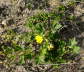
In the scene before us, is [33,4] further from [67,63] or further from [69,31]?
[67,63]

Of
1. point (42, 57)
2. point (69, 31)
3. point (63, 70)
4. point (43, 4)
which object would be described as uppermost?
point (43, 4)

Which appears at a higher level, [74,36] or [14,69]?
[74,36]

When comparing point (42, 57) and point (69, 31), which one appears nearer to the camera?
point (42, 57)

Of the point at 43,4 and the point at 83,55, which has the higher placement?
the point at 43,4

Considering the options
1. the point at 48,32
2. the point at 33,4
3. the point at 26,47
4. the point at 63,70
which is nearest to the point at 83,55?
the point at 63,70

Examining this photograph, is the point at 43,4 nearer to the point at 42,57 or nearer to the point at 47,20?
the point at 47,20

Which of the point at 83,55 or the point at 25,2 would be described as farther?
the point at 25,2

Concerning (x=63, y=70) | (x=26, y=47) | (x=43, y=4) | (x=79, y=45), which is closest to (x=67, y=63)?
(x=63, y=70)

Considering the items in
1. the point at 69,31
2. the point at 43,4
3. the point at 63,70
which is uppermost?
the point at 43,4

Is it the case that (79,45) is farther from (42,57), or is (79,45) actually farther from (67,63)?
(42,57)
